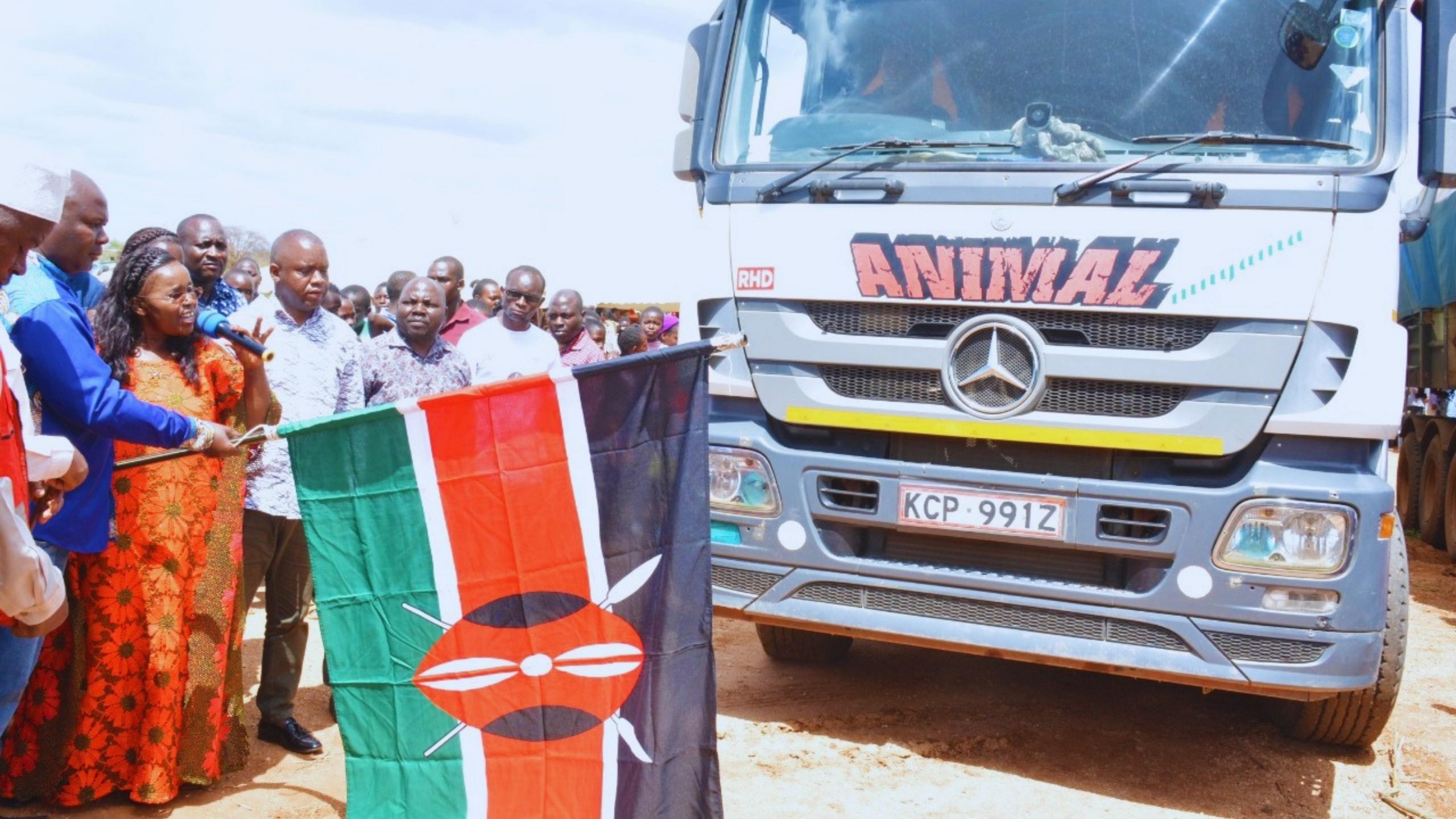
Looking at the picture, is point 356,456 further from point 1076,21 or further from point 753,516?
point 1076,21


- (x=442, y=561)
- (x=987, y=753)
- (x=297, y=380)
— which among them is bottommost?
(x=987, y=753)

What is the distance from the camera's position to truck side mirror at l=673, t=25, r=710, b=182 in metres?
4.86

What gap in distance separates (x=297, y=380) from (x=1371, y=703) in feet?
13.2

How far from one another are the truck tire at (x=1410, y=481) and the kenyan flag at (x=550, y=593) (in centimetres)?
897

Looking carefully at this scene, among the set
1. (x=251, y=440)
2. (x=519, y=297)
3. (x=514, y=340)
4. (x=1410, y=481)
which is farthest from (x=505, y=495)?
(x=1410, y=481)

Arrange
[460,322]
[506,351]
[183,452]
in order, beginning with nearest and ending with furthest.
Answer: [183,452] → [506,351] → [460,322]

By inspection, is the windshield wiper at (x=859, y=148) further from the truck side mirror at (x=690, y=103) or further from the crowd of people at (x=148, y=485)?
the crowd of people at (x=148, y=485)

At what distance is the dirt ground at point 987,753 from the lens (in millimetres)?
4086

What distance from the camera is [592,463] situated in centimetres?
327

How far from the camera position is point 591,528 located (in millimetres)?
3277

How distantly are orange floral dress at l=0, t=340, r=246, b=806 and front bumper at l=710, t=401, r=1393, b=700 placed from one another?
1809mm

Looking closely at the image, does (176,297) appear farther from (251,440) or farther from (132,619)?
(132,619)

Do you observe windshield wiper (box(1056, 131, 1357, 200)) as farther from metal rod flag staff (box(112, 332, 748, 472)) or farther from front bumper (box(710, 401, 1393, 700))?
metal rod flag staff (box(112, 332, 748, 472))

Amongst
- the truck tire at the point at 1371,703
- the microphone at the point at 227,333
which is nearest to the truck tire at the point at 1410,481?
the truck tire at the point at 1371,703
